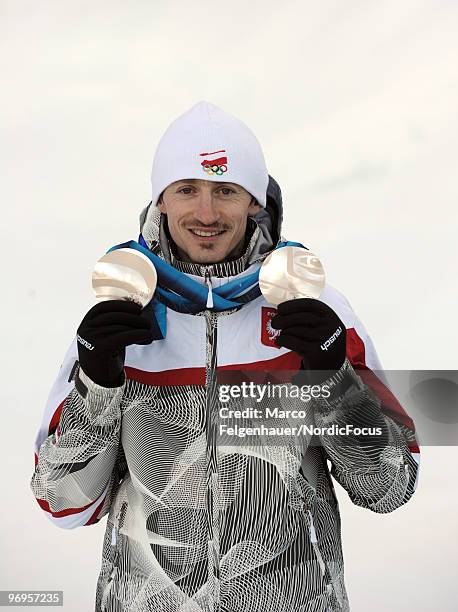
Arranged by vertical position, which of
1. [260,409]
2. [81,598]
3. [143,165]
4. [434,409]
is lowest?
[81,598]

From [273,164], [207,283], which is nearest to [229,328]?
[207,283]

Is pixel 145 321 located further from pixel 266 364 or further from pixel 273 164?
pixel 273 164

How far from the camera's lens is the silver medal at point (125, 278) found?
220 cm

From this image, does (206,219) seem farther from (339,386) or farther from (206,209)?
(339,386)

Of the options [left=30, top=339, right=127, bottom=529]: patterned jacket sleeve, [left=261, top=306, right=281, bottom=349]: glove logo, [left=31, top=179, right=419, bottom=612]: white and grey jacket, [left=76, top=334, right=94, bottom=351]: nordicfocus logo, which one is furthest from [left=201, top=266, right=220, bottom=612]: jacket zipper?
[left=76, top=334, right=94, bottom=351]: nordicfocus logo

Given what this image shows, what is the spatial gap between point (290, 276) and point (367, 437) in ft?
1.41

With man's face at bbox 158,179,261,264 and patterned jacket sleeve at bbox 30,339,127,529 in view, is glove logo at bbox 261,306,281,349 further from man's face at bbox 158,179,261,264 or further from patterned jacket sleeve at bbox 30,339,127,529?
patterned jacket sleeve at bbox 30,339,127,529

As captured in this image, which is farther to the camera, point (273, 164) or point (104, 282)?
point (273, 164)

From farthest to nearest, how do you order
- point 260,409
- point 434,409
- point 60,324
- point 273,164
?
1. point 273,164
2. point 60,324
3. point 434,409
4. point 260,409

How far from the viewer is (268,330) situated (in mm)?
2373

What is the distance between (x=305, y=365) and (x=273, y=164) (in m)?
2.72

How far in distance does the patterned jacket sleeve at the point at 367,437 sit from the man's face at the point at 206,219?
0.38 m

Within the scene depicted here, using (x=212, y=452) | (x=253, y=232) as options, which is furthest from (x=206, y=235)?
(x=212, y=452)

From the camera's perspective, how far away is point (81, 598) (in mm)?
3266
